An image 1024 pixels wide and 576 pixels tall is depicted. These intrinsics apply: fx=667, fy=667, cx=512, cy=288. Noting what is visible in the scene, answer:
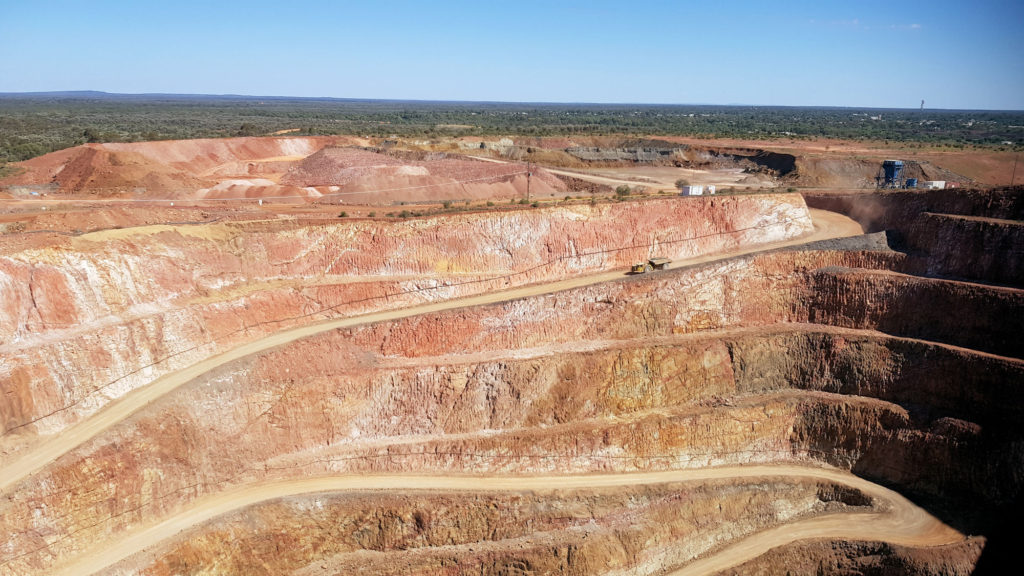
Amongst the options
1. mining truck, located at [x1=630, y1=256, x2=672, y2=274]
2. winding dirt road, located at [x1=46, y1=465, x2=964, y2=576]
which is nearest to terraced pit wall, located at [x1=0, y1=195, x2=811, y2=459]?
mining truck, located at [x1=630, y1=256, x2=672, y2=274]

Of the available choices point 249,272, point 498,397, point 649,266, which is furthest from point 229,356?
point 649,266

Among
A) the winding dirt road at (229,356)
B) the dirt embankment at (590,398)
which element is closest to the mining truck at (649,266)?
the winding dirt road at (229,356)

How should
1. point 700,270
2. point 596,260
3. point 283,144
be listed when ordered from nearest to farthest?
point 700,270
point 596,260
point 283,144

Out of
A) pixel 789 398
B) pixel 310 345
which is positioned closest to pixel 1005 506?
pixel 789 398

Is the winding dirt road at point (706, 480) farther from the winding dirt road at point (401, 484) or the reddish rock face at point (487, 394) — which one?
the reddish rock face at point (487, 394)

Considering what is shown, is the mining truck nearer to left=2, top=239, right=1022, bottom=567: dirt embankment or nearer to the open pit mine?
the open pit mine

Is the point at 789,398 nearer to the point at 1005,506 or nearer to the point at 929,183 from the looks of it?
the point at 1005,506
